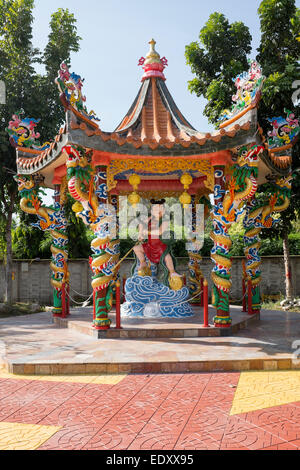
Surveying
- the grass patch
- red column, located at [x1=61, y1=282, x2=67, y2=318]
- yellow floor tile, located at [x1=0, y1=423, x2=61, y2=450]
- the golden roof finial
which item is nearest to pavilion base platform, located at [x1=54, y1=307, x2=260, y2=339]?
red column, located at [x1=61, y1=282, x2=67, y2=318]

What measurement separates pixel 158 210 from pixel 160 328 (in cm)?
344

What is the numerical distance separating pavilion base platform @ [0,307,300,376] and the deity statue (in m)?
2.46

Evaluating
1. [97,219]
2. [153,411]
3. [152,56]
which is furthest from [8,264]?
[153,411]

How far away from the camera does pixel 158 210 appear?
10.2m

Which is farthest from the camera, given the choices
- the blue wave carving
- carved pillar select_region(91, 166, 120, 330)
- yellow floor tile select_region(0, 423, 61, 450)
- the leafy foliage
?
the leafy foliage

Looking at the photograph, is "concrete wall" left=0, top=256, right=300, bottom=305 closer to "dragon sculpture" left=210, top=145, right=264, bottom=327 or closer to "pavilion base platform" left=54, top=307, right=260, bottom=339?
"pavilion base platform" left=54, top=307, right=260, bottom=339

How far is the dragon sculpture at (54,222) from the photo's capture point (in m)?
10.1

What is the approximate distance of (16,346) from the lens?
7117mm

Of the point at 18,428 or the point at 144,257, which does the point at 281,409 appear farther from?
the point at 144,257

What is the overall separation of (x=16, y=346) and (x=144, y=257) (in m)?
3.94

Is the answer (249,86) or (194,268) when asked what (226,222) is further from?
(194,268)

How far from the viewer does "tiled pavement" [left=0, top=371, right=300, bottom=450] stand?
11.5ft

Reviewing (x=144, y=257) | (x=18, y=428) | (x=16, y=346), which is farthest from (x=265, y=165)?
(x=18, y=428)

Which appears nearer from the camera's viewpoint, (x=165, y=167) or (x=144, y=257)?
(x=165, y=167)
